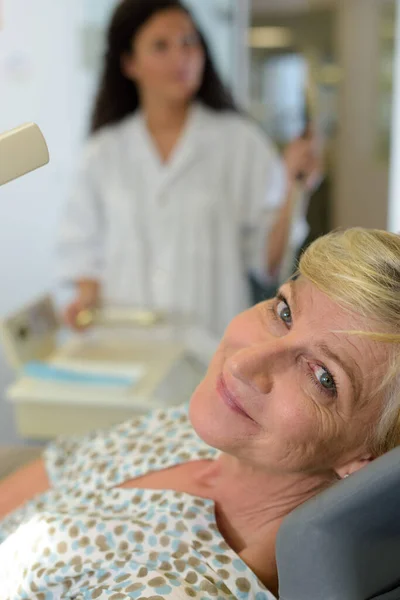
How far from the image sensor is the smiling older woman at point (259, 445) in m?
0.69

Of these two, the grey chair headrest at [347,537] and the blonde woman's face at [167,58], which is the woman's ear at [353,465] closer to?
the grey chair headrest at [347,537]

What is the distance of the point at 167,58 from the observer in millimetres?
1715

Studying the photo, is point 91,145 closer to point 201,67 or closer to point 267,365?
point 201,67

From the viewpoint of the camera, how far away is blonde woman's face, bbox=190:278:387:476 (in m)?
0.69

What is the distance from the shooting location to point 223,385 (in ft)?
2.41

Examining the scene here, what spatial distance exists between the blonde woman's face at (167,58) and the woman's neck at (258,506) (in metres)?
1.17

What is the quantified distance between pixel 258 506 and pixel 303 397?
0.17 meters

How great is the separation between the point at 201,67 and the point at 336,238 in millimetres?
1125

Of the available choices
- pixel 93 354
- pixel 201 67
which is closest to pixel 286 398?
pixel 93 354

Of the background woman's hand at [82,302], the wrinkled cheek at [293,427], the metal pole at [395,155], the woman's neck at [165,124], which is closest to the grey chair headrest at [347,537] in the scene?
the wrinkled cheek at [293,427]

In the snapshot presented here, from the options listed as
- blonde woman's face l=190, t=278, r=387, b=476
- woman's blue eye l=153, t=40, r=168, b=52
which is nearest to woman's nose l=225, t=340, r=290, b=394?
blonde woman's face l=190, t=278, r=387, b=476

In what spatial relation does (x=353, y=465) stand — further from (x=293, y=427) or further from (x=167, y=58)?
(x=167, y=58)

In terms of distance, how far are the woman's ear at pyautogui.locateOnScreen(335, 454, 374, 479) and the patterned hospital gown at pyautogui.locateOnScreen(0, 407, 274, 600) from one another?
0.14 metres

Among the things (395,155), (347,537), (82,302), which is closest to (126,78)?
(82,302)
